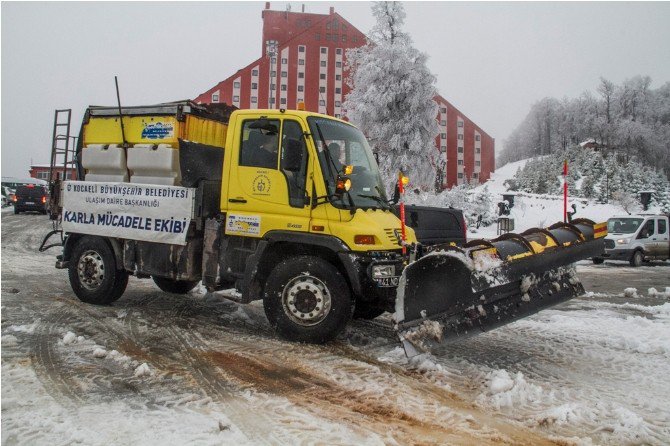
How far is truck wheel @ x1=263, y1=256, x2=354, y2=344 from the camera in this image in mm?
5273

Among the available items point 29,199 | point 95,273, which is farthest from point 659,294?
point 29,199

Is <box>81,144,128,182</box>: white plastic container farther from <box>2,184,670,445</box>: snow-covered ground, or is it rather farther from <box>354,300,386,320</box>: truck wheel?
<box>354,300,386,320</box>: truck wheel

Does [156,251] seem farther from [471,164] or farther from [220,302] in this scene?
[471,164]

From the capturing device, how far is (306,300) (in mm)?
5395

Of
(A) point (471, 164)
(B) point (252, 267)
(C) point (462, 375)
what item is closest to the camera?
(C) point (462, 375)

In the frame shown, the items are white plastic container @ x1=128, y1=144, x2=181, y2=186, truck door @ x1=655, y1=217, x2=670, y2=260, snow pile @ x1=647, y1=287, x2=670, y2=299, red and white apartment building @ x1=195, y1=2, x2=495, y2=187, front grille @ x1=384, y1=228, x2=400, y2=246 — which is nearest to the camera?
front grille @ x1=384, y1=228, x2=400, y2=246

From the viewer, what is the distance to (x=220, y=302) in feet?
26.4

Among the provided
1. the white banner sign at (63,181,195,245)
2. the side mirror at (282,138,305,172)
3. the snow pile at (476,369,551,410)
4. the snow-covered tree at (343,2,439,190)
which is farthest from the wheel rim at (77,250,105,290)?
the snow-covered tree at (343,2,439,190)

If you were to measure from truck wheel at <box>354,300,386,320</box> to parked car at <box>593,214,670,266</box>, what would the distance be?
546 inches

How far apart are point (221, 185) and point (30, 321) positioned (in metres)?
3.07

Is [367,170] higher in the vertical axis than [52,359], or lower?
higher

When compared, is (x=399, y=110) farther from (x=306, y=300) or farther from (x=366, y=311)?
(x=306, y=300)

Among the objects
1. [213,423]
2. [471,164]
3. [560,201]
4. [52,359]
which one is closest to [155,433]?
[213,423]

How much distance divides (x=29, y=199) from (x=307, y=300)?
30.3 m
